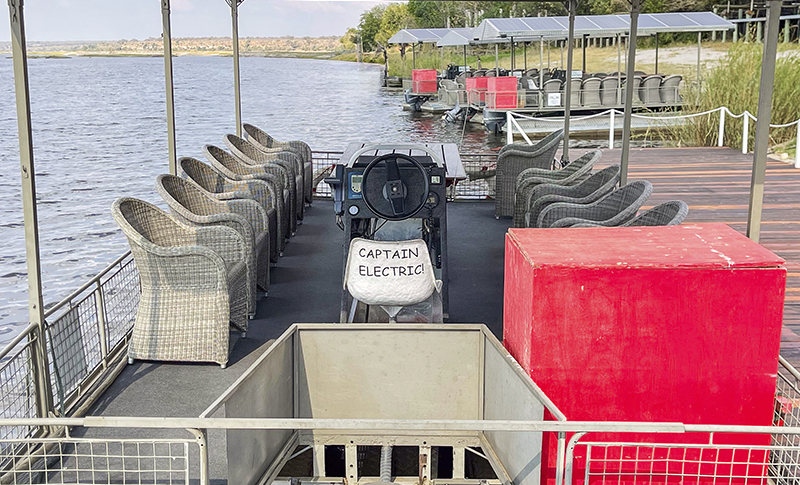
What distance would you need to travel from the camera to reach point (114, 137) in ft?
137

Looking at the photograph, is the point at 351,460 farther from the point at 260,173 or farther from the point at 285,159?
the point at 285,159

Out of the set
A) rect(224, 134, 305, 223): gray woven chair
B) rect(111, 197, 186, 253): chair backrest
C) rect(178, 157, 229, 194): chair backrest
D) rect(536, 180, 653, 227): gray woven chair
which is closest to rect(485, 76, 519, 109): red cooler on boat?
rect(224, 134, 305, 223): gray woven chair

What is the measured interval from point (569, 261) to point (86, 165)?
33250 mm

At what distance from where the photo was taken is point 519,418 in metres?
3.26

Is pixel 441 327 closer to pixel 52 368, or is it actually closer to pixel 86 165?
pixel 52 368

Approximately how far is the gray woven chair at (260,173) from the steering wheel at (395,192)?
2455mm

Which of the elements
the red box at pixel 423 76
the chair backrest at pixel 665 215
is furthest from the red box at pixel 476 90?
the chair backrest at pixel 665 215

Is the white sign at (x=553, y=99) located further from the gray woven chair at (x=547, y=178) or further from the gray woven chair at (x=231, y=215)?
the gray woven chair at (x=231, y=215)

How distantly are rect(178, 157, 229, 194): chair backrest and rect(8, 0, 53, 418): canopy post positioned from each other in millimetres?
3144

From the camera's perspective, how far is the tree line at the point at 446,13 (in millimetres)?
49719

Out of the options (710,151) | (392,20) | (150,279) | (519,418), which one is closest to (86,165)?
(710,151)

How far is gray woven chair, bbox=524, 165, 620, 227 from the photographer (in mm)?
6727

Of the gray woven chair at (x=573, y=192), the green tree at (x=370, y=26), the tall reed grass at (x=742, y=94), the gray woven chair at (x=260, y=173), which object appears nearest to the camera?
the gray woven chair at (x=573, y=192)

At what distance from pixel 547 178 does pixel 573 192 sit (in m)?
0.73
